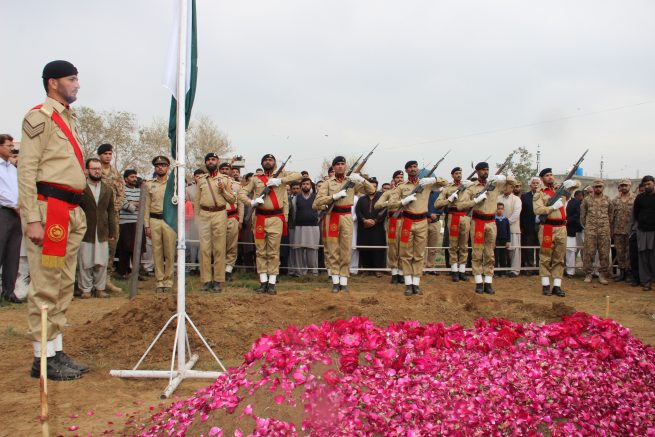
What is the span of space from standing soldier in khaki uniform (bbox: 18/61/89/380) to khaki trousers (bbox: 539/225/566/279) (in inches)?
303

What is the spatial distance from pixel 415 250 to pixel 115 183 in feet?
17.4

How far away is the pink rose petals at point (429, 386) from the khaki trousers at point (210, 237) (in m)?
5.52

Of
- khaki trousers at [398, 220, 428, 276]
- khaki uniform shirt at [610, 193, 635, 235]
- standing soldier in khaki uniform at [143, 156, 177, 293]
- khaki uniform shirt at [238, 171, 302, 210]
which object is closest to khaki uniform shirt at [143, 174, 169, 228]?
standing soldier in khaki uniform at [143, 156, 177, 293]

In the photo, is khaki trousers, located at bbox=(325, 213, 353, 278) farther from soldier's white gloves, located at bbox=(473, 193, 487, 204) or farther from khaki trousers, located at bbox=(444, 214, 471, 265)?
khaki trousers, located at bbox=(444, 214, 471, 265)

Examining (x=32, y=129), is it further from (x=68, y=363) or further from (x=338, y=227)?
(x=338, y=227)

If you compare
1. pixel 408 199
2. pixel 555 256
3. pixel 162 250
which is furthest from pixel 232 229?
pixel 555 256

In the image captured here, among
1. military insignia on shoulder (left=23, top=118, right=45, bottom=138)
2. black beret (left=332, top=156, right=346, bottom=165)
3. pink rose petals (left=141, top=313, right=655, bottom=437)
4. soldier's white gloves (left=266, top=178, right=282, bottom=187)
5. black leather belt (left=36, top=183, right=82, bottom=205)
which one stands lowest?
pink rose petals (left=141, top=313, right=655, bottom=437)

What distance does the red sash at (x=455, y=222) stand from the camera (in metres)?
11.2

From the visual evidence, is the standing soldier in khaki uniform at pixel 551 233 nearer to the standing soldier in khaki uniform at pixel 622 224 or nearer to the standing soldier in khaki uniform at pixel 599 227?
the standing soldier in khaki uniform at pixel 599 227

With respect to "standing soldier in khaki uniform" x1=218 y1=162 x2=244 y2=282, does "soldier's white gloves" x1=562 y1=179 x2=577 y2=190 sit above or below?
above

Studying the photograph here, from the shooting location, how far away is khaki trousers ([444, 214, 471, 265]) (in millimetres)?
11195

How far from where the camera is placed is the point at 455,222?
11.2 m

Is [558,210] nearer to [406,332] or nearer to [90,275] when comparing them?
[406,332]

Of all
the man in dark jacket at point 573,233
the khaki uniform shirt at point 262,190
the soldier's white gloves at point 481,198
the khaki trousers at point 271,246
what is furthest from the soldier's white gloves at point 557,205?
the khaki trousers at point 271,246
